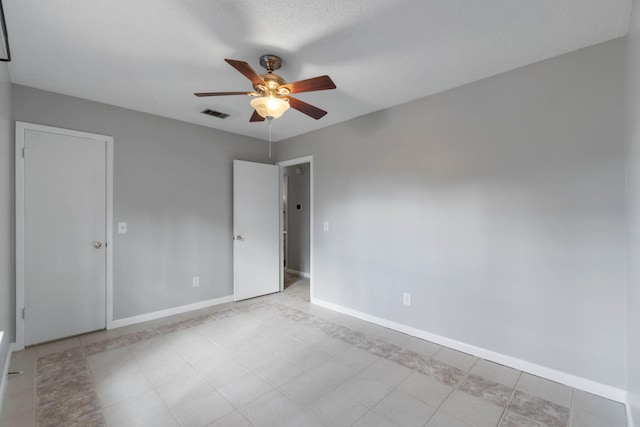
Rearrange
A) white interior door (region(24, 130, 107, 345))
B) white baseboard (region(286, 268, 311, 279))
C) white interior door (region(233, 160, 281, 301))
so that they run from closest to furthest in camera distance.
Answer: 1. white interior door (region(24, 130, 107, 345))
2. white interior door (region(233, 160, 281, 301))
3. white baseboard (region(286, 268, 311, 279))

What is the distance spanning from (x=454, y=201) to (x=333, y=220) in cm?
157

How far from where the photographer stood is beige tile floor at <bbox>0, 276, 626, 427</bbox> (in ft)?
5.79

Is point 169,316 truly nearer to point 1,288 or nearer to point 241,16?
point 1,288

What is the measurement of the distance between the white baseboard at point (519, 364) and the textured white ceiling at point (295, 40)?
240 centimetres

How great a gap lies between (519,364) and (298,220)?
434 cm

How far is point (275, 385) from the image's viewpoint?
209cm

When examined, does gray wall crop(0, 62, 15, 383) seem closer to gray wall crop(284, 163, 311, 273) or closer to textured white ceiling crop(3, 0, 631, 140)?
textured white ceiling crop(3, 0, 631, 140)

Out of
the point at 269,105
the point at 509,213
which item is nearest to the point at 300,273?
the point at 509,213

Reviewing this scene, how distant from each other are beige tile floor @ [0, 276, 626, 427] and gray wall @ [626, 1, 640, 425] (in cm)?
46

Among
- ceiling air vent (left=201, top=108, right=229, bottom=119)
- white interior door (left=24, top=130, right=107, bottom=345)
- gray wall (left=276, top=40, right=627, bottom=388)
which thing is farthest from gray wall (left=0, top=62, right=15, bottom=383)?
gray wall (left=276, top=40, right=627, bottom=388)

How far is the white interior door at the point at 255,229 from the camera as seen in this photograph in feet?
13.3

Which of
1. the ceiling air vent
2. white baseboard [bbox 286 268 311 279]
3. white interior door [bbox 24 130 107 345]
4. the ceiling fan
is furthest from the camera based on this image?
white baseboard [bbox 286 268 311 279]

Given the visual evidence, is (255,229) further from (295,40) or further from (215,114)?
(295,40)

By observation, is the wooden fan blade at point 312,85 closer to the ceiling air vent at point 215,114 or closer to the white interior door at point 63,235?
the ceiling air vent at point 215,114
